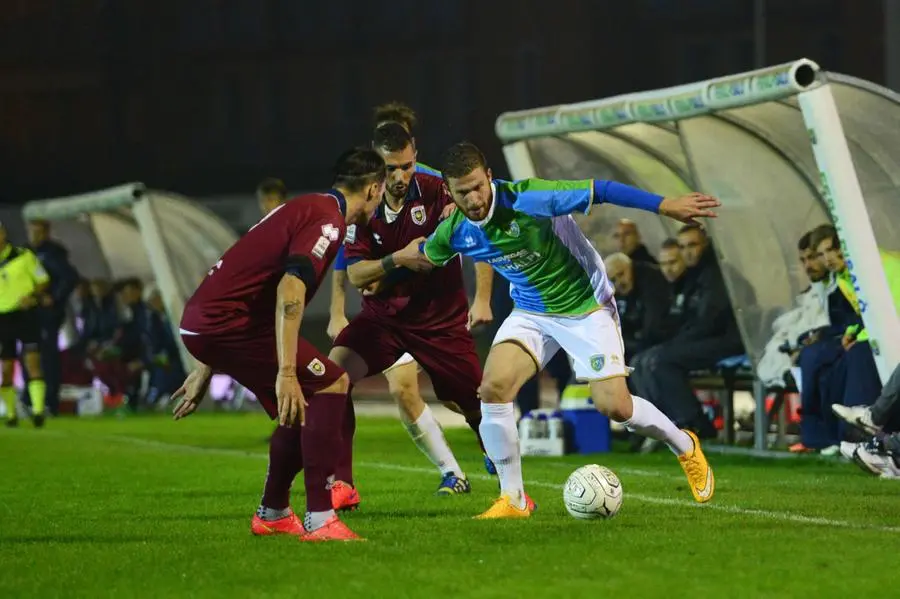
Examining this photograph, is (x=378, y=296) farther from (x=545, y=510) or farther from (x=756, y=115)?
(x=756, y=115)

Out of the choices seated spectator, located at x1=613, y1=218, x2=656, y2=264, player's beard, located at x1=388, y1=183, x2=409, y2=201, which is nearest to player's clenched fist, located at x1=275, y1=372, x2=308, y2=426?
player's beard, located at x1=388, y1=183, x2=409, y2=201

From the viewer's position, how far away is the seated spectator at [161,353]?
2411cm

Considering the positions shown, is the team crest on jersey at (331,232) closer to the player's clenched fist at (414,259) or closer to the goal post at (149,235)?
the player's clenched fist at (414,259)

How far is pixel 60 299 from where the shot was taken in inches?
866

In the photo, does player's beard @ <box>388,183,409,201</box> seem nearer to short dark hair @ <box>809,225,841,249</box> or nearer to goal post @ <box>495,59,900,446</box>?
goal post @ <box>495,59,900,446</box>

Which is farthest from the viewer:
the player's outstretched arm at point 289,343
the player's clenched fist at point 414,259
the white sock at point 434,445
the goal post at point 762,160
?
the goal post at point 762,160

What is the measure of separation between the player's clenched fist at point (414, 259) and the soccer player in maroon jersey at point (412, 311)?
24.5 inches

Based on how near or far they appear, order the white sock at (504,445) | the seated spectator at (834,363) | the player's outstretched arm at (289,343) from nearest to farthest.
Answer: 1. the player's outstretched arm at (289,343)
2. the white sock at (504,445)
3. the seated spectator at (834,363)

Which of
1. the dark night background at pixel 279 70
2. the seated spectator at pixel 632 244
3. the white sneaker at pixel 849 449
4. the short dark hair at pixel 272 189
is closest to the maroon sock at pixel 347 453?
the white sneaker at pixel 849 449

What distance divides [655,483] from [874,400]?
2.07m

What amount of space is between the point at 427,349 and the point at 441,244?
1.32 meters

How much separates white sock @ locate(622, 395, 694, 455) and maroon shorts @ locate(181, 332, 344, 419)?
6.67 feet

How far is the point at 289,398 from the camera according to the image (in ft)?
26.0

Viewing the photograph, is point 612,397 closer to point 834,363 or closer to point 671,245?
point 834,363
